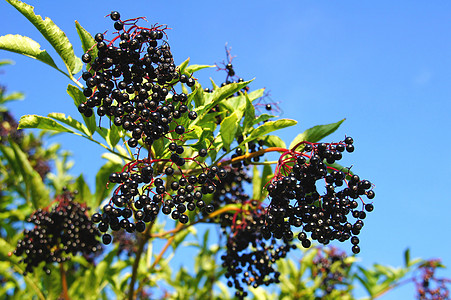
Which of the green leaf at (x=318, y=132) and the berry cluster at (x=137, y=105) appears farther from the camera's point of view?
the green leaf at (x=318, y=132)

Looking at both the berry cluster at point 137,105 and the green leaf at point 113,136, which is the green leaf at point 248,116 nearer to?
the berry cluster at point 137,105

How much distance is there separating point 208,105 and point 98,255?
3.65m

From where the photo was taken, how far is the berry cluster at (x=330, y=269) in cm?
492

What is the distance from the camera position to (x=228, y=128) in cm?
215

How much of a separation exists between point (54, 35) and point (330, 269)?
4.37 meters

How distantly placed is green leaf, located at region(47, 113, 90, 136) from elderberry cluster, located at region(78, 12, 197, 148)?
0.80 feet

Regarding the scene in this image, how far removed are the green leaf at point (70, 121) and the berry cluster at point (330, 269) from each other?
150 inches

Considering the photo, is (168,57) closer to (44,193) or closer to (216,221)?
(216,221)

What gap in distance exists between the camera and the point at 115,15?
2.08 m

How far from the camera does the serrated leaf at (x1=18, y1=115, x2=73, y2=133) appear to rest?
208 centimetres

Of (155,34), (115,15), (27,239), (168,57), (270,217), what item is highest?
(115,15)

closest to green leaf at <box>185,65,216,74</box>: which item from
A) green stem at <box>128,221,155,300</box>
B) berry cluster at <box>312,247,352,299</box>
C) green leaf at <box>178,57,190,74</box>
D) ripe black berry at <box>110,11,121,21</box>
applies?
green leaf at <box>178,57,190,74</box>

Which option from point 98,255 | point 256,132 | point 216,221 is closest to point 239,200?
point 216,221

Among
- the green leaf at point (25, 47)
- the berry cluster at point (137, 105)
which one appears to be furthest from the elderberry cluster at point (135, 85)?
the green leaf at point (25, 47)
